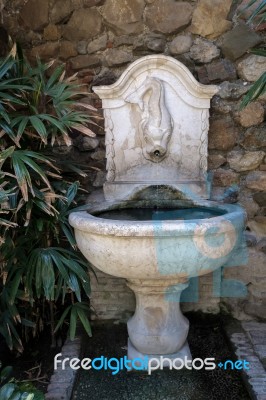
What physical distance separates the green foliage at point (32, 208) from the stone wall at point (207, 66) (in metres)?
0.39

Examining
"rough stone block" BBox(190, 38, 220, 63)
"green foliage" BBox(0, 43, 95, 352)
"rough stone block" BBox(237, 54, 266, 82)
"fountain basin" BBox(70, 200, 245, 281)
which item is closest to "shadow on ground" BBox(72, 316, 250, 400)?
"green foliage" BBox(0, 43, 95, 352)

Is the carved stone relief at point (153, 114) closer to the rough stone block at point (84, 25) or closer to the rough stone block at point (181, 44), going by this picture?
the rough stone block at point (181, 44)

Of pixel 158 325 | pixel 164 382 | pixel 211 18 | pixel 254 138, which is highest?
pixel 211 18

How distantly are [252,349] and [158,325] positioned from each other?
1.78 feet

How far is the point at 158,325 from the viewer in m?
1.87

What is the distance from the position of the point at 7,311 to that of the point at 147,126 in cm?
124

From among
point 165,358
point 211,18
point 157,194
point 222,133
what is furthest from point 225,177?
point 165,358

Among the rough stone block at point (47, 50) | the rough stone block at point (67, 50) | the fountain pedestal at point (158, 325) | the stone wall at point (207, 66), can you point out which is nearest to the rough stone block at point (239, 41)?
the stone wall at point (207, 66)

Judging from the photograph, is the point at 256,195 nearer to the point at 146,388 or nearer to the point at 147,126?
the point at 147,126

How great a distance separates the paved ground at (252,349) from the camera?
1713 mm

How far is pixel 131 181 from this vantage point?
230 centimetres

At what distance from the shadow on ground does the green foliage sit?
0.25m

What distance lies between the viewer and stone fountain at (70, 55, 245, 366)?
1604mm

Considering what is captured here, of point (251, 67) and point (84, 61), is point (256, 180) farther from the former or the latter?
point (84, 61)
